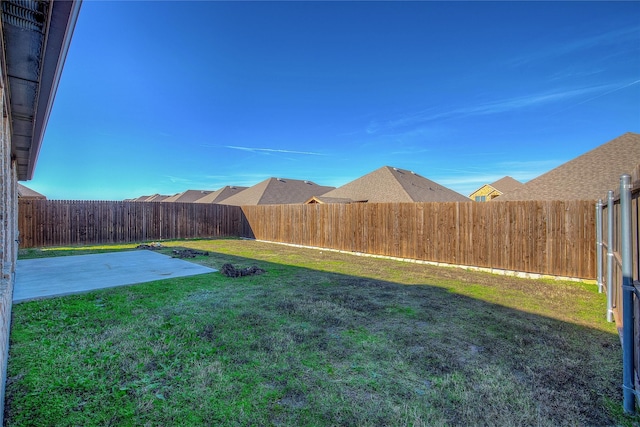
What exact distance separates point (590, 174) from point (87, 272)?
16.2m

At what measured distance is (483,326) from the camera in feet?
11.8

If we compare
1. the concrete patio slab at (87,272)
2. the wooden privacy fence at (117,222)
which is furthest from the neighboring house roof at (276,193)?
the concrete patio slab at (87,272)

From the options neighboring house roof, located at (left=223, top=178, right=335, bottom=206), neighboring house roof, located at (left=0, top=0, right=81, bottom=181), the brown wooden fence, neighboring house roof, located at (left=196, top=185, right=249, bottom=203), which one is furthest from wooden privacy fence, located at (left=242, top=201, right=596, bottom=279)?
neighboring house roof, located at (left=196, top=185, right=249, bottom=203)

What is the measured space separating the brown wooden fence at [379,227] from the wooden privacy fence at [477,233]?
2 centimetres

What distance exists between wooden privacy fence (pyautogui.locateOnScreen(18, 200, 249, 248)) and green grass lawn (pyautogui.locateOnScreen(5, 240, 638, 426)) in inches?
424

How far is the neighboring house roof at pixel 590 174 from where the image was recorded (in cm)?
951

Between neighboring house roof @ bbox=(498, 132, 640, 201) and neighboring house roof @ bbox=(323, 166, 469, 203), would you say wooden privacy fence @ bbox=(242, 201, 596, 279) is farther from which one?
neighboring house roof @ bbox=(323, 166, 469, 203)

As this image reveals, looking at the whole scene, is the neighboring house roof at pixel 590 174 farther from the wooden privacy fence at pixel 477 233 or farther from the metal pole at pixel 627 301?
the metal pole at pixel 627 301

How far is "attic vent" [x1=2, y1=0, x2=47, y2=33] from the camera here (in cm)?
198

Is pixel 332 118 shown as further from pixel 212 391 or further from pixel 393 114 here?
pixel 212 391

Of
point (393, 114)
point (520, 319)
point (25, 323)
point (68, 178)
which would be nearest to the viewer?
point (25, 323)

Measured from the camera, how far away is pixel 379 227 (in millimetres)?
9914

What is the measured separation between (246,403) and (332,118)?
60.1 feet

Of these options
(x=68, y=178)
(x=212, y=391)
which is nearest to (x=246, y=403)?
(x=212, y=391)
